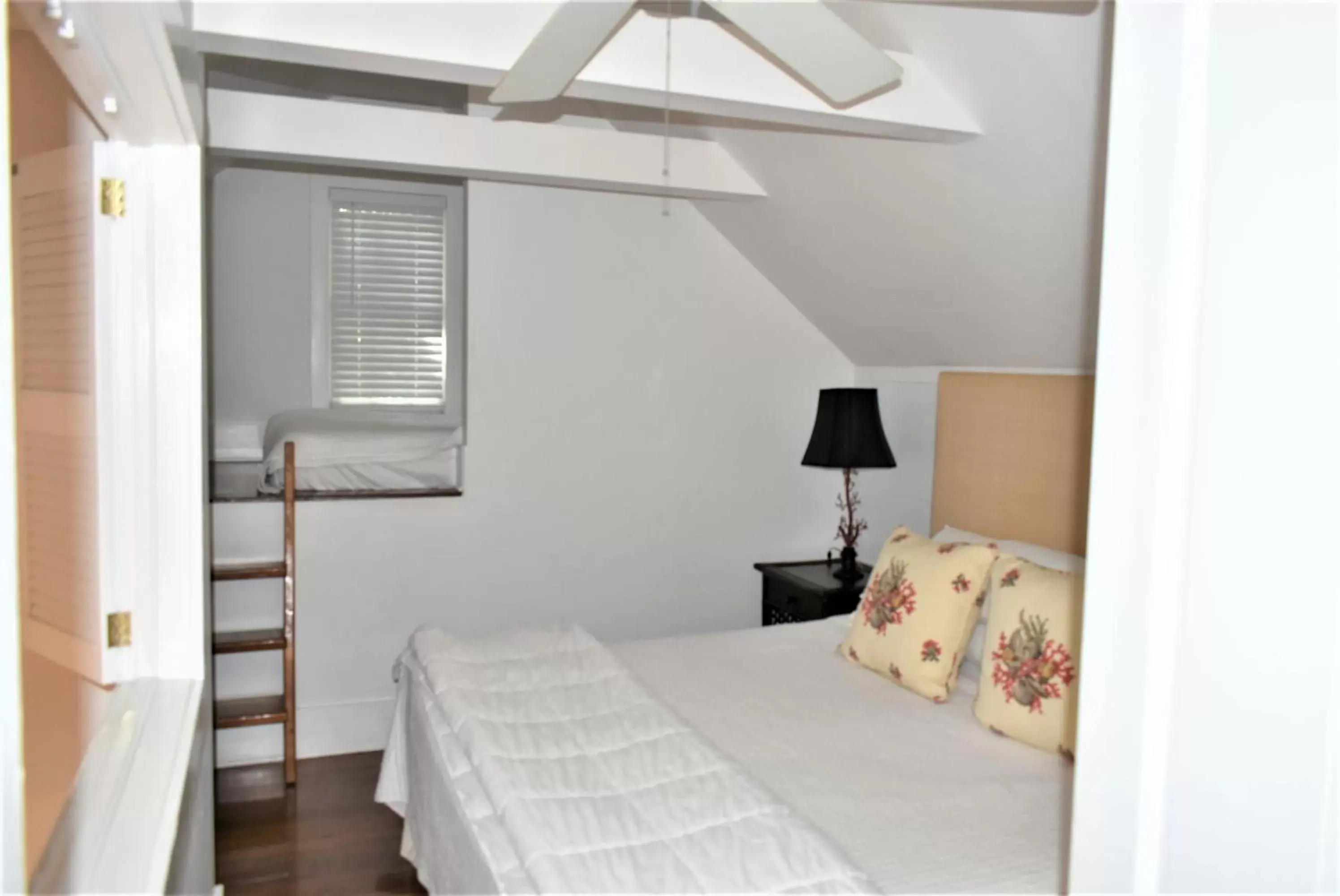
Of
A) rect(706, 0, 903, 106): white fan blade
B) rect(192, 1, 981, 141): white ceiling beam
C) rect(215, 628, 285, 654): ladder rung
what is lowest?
rect(215, 628, 285, 654): ladder rung

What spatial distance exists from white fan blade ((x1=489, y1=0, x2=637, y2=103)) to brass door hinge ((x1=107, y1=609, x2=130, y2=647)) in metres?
1.29

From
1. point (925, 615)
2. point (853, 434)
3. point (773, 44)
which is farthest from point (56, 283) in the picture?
point (853, 434)

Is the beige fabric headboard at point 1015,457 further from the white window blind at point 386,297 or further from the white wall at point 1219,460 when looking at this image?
the white window blind at point 386,297

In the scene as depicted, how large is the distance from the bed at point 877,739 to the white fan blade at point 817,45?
1372mm

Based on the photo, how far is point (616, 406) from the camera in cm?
426

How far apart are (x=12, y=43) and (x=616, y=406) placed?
2492 mm

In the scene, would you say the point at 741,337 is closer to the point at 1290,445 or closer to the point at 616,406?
the point at 616,406

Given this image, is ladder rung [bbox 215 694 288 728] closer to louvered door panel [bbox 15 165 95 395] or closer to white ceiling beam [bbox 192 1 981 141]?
louvered door panel [bbox 15 165 95 395]

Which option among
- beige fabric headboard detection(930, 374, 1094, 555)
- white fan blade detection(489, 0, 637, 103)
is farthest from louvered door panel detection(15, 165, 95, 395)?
beige fabric headboard detection(930, 374, 1094, 555)

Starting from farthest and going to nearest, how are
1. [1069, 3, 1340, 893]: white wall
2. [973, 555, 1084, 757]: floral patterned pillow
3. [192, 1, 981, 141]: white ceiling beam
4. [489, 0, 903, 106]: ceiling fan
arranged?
Answer: [973, 555, 1084, 757]: floral patterned pillow < [192, 1, 981, 141]: white ceiling beam < [489, 0, 903, 106]: ceiling fan < [1069, 3, 1340, 893]: white wall

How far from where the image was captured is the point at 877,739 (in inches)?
101

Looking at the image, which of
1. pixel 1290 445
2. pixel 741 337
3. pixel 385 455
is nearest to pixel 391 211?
pixel 385 455

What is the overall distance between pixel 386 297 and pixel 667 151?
7.15 ft

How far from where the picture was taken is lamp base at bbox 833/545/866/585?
4.09m
